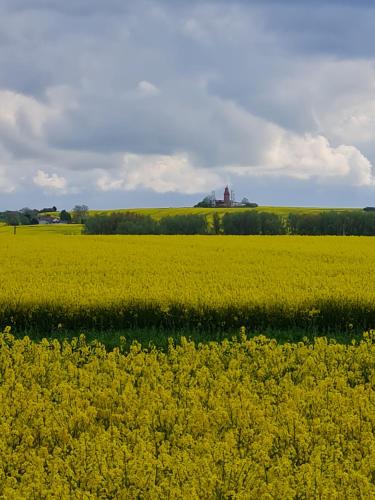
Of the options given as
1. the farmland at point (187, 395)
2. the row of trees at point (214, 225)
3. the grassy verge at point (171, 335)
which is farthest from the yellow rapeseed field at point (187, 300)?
the row of trees at point (214, 225)

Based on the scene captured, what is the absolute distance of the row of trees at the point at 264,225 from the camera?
72.1m

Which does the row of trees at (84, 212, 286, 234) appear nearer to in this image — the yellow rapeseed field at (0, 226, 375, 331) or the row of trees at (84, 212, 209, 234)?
the row of trees at (84, 212, 209, 234)

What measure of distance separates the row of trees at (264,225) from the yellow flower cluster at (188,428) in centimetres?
6383

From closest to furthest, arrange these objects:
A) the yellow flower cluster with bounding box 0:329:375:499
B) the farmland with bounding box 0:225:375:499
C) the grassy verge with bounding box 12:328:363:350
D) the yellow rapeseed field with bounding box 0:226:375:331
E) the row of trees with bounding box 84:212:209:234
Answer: the yellow flower cluster with bounding box 0:329:375:499, the farmland with bounding box 0:225:375:499, the grassy verge with bounding box 12:328:363:350, the yellow rapeseed field with bounding box 0:226:375:331, the row of trees with bounding box 84:212:209:234

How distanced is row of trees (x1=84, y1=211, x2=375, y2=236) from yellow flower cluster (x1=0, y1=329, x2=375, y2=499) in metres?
63.8

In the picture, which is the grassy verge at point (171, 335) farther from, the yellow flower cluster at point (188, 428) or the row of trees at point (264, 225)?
the row of trees at point (264, 225)

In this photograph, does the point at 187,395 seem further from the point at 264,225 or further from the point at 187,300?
the point at 264,225

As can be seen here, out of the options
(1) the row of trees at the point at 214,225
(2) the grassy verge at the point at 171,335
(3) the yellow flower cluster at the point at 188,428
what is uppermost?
(1) the row of trees at the point at 214,225

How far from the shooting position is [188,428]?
19.8 ft

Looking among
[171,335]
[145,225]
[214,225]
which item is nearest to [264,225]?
[214,225]

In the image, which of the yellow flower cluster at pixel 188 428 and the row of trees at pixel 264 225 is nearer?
the yellow flower cluster at pixel 188 428

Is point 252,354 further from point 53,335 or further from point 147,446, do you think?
point 53,335

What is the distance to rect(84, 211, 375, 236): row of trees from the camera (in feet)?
236

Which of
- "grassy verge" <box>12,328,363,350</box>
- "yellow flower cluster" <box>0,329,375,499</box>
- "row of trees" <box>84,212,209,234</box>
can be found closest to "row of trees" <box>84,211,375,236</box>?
"row of trees" <box>84,212,209,234</box>
